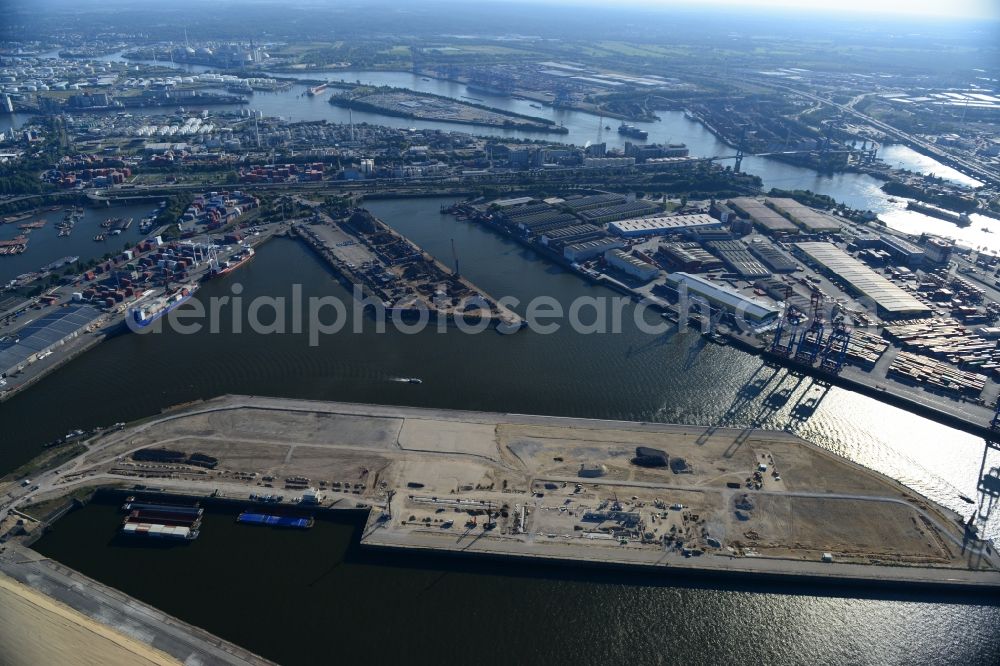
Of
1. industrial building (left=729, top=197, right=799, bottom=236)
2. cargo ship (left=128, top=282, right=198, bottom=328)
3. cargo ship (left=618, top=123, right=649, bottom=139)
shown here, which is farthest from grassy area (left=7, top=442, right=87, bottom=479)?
cargo ship (left=618, top=123, right=649, bottom=139)

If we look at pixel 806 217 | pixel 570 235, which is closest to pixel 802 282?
pixel 806 217

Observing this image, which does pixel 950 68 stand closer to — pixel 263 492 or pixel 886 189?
pixel 886 189

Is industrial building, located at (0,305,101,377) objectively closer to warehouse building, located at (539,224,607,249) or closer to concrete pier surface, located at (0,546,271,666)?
concrete pier surface, located at (0,546,271,666)

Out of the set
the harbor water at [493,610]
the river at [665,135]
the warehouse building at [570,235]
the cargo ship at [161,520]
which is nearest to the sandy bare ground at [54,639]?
the harbor water at [493,610]

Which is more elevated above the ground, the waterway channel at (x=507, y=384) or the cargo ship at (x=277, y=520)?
the waterway channel at (x=507, y=384)

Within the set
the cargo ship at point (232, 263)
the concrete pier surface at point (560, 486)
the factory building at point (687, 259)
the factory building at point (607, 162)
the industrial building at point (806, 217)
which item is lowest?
the concrete pier surface at point (560, 486)

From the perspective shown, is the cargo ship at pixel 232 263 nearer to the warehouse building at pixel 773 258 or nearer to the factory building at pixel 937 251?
the warehouse building at pixel 773 258
